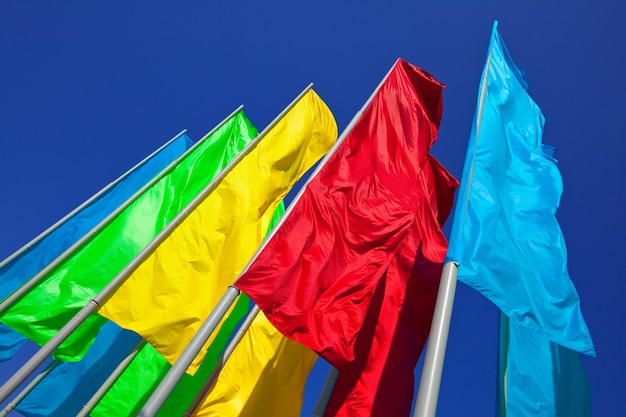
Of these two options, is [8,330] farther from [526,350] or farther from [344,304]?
[526,350]

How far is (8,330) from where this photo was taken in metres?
9.38

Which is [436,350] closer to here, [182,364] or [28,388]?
[182,364]

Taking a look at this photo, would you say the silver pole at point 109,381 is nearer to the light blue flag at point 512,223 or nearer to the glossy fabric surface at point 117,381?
the glossy fabric surface at point 117,381

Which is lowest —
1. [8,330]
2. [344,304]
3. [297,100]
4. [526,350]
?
[8,330]

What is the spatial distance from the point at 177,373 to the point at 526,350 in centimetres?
446

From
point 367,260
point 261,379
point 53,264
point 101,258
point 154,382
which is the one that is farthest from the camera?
point 154,382

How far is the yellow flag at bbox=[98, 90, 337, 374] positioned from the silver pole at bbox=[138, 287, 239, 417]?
866 mm

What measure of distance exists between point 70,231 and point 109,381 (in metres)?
4.04

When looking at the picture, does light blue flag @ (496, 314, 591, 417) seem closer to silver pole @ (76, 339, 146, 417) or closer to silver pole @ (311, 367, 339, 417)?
silver pole @ (311, 367, 339, 417)

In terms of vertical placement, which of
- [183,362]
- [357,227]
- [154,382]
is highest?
[357,227]

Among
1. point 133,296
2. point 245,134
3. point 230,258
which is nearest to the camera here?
point 133,296

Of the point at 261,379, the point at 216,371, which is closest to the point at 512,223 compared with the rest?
the point at 261,379

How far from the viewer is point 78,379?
10.4 m

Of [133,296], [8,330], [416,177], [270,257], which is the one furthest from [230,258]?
[8,330]
